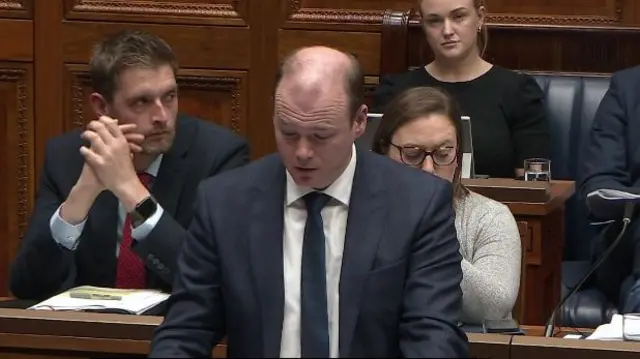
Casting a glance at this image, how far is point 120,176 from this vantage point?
2906 mm

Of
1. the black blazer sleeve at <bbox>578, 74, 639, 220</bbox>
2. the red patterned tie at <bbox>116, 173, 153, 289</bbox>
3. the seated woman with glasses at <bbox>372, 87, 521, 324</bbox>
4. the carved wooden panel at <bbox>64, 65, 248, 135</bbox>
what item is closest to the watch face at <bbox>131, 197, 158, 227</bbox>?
the red patterned tie at <bbox>116, 173, 153, 289</bbox>

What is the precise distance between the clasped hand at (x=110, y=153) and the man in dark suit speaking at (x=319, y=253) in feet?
2.17

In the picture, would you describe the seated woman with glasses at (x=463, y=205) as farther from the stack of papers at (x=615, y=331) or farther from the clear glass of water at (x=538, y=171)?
the clear glass of water at (x=538, y=171)

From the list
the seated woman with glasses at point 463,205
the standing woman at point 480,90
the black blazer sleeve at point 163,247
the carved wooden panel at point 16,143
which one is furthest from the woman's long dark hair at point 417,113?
the carved wooden panel at point 16,143

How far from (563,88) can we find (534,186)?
101 centimetres

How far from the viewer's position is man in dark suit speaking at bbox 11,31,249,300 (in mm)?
2939

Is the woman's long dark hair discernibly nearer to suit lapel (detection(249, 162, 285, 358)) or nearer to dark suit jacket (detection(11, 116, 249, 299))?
dark suit jacket (detection(11, 116, 249, 299))

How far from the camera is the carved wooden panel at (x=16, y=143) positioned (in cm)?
487

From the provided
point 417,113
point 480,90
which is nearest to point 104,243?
point 417,113

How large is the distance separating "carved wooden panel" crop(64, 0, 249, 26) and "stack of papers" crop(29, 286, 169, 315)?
221 cm

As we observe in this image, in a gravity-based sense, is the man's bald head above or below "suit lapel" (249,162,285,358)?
above

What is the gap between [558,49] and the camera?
4457mm

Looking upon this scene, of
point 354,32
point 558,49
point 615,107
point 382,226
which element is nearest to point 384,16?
point 354,32

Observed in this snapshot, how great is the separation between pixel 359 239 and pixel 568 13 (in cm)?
269
